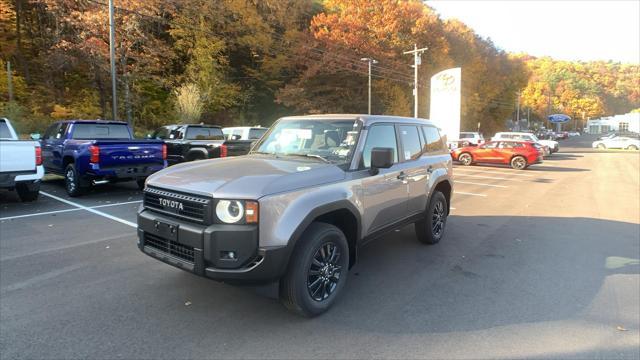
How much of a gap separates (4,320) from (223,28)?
116 ft

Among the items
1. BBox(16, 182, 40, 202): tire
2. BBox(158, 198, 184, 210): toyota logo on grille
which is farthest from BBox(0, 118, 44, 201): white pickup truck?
BBox(158, 198, 184, 210): toyota logo on grille

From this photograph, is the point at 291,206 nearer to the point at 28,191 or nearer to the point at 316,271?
the point at 316,271

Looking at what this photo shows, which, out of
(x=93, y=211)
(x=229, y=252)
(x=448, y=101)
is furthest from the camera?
(x=448, y=101)

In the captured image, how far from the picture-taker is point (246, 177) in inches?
144

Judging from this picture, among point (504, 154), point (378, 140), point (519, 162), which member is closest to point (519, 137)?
point (504, 154)

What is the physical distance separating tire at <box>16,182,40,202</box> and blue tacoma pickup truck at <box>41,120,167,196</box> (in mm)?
777

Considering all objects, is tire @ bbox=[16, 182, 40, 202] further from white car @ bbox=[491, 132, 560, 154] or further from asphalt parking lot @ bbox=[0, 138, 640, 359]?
white car @ bbox=[491, 132, 560, 154]

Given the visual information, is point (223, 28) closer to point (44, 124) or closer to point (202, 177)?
point (44, 124)

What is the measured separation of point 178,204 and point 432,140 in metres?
4.21

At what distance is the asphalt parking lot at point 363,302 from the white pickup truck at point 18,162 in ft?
4.87

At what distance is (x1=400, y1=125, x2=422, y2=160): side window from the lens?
555 cm

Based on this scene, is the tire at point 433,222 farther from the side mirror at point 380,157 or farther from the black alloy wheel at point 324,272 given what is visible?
the black alloy wheel at point 324,272

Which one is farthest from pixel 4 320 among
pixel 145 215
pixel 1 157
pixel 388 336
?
pixel 1 157

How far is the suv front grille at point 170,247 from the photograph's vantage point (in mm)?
3607
